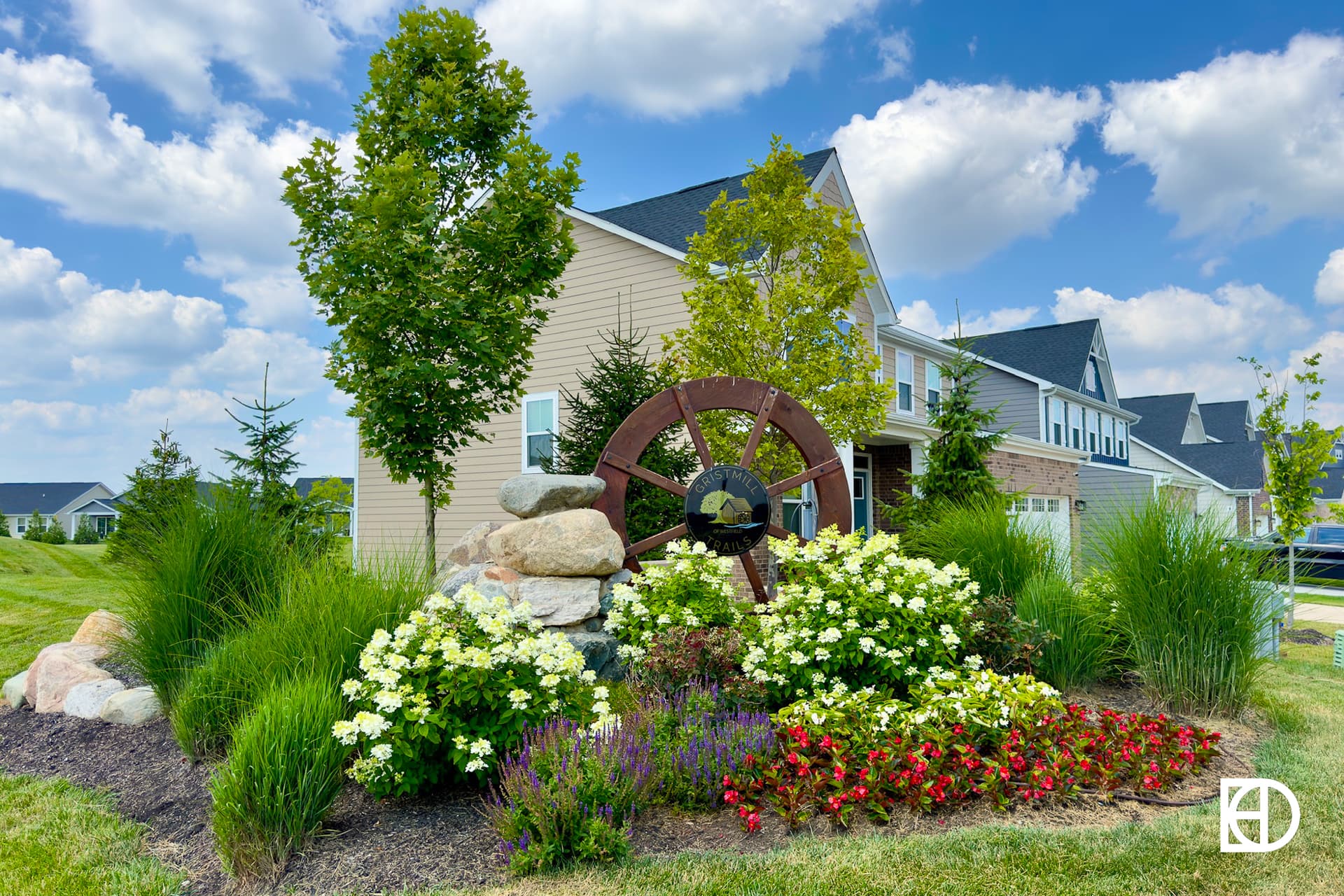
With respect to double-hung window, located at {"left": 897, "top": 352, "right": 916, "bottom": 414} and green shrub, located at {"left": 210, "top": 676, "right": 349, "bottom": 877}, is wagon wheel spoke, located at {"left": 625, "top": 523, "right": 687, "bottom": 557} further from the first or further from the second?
double-hung window, located at {"left": 897, "top": 352, "right": 916, "bottom": 414}

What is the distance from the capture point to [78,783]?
5020 mm

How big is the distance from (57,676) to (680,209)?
1211 centimetres

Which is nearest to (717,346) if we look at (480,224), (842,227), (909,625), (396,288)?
(842,227)

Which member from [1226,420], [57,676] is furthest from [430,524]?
[1226,420]

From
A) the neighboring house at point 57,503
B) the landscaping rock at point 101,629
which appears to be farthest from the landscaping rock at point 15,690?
the neighboring house at point 57,503

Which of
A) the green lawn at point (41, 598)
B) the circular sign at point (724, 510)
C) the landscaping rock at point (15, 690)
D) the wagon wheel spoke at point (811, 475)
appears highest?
the wagon wheel spoke at point (811, 475)

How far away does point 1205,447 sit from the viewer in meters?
36.2

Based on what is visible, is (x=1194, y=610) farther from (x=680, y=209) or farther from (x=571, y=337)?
(x=680, y=209)

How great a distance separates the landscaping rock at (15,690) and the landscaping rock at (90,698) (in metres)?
0.82

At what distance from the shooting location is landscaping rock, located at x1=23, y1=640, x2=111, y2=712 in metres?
6.57

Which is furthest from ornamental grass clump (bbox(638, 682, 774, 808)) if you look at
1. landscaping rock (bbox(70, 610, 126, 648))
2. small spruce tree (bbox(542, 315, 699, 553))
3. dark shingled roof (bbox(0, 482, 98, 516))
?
dark shingled roof (bbox(0, 482, 98, 516))

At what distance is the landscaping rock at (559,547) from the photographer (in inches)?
273

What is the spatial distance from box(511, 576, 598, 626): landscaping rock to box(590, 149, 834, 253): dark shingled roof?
25.7ft

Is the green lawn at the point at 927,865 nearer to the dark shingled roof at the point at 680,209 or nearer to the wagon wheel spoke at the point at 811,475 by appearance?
the wagon wheel spoke at the point at 811,475
